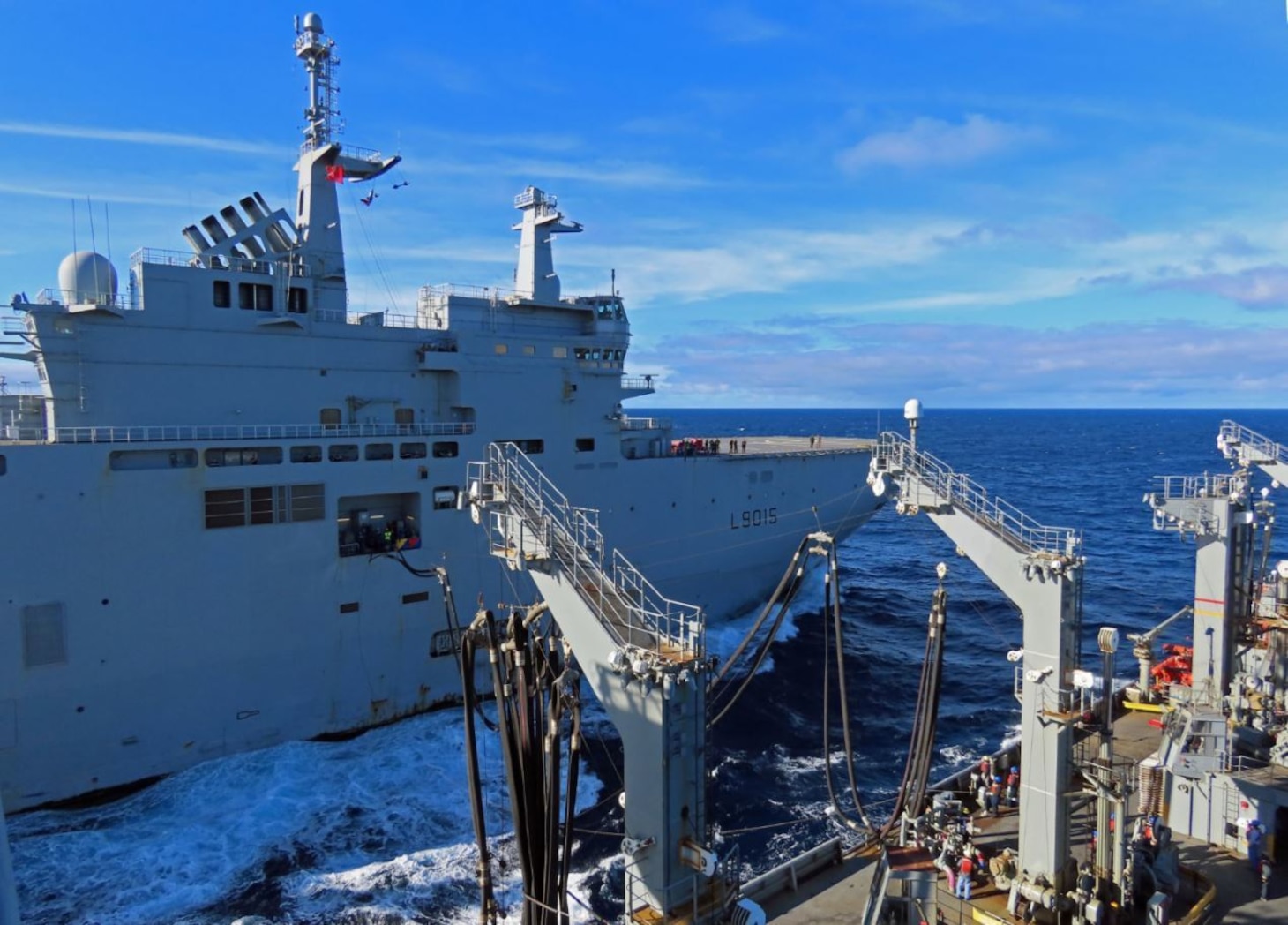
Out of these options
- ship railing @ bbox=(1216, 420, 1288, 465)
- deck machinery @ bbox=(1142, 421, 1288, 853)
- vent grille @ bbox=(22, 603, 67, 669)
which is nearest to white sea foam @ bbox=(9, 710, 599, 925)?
vent grille @ bbox=(22, 603, 67, 669)

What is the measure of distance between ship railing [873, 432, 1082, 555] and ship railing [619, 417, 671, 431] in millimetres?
16784

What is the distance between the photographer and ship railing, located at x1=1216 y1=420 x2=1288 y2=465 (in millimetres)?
23609

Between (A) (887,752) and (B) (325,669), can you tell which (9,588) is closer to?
(B) (325,669)

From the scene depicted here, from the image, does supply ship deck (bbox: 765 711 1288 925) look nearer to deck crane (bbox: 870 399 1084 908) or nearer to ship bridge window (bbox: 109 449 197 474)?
deck crane (bbox: 870 399 1084 908)

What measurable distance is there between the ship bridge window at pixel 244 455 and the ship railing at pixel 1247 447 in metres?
25.9

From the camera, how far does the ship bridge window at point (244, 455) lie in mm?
22859

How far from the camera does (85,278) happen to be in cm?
2200

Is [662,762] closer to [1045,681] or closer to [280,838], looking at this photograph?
[1045,681]

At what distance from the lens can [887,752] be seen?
2545 centimetres

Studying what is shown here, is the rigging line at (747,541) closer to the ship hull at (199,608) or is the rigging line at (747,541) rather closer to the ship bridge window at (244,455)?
the ship hull at (199,608)

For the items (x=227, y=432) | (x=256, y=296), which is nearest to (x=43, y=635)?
(x=227, y=432)

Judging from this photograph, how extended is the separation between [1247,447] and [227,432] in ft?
94.1

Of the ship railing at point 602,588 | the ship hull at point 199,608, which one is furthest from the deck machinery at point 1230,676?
the ship hull at point 199,608

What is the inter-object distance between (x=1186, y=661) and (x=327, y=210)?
30.4m
